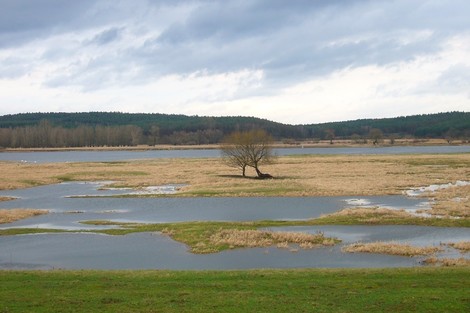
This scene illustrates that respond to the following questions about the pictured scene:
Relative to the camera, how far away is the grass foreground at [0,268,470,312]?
15781 mm

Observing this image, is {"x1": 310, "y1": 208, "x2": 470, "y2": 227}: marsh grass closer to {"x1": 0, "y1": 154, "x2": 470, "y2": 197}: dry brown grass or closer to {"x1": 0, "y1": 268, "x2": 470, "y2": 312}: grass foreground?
{"x1": 0, "y1": 154, "x2": 470, "y2": 197}: dry brown grass

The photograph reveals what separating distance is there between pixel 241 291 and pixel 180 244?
1522cm

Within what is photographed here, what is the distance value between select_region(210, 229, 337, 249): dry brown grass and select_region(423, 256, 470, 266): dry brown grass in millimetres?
6915

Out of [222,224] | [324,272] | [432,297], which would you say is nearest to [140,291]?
[324,272]

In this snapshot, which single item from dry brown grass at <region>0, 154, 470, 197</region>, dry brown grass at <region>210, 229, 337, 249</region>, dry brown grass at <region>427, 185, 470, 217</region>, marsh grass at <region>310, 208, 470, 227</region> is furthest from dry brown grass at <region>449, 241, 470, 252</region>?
dry brown grass at <region>0, 154, 470, 197</region>

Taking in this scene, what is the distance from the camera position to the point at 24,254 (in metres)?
30.5

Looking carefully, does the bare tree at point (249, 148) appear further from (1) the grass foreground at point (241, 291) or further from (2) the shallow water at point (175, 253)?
(1) the grass foreground at point (241, 291)

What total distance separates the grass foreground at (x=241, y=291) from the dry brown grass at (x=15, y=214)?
23.3 meters

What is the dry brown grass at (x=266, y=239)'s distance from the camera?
102ft

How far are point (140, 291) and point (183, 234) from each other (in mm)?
16806

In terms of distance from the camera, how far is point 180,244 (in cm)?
3256

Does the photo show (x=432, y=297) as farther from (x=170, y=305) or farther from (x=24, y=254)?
(x=24, y=254)

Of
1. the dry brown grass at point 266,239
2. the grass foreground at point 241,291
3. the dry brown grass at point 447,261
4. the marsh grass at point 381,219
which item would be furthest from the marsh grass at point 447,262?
the marsh grass at point 381,219

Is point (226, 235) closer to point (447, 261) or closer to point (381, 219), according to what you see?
point (381, 219)
